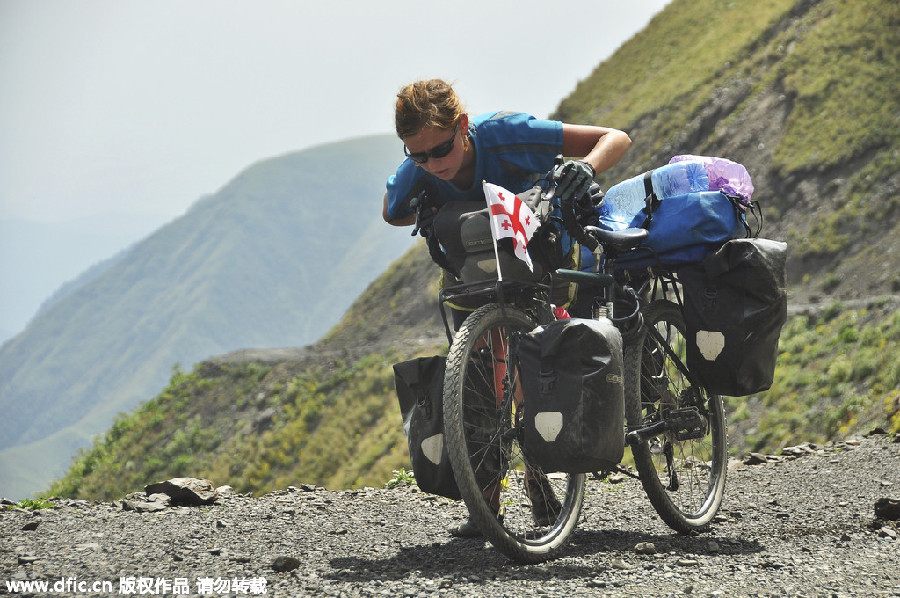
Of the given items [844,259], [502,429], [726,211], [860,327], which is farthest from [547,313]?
[844,259]

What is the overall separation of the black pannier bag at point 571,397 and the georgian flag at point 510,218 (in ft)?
1.28

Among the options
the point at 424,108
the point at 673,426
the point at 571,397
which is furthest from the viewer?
the point at 673,426

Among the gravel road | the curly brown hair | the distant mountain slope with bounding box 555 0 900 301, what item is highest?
the distant mountain slope with bounding box 555 0 900 301

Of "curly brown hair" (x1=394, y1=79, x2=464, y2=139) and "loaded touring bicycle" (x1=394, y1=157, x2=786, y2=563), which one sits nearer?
"loaded touring bicycle" (x1=394, y1=157, x2=786, y2=563)

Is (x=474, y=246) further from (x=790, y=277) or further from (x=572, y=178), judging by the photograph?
(x=790, y=277)

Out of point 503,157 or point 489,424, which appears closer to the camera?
point 489,424

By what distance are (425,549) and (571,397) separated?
1378 millimetres

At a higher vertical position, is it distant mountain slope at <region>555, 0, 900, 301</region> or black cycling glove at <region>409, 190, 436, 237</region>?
distant mountain slope at <region>555, 0, 900, 301</region>

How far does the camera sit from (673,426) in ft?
17.0

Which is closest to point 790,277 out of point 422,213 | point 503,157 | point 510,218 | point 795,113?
point 795,113

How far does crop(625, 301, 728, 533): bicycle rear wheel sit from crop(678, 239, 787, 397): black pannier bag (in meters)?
0.23

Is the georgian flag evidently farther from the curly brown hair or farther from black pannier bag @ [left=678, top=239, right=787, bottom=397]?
black pannier bag @ [left=678, top=239, right=787, bottom=397]

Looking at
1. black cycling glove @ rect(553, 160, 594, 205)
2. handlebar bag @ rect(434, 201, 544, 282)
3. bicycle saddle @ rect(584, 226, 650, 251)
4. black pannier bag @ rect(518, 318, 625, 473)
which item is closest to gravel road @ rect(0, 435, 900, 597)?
black pannier bag @ rect(518, 318, 625, 473)

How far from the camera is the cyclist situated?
14.6 feet
